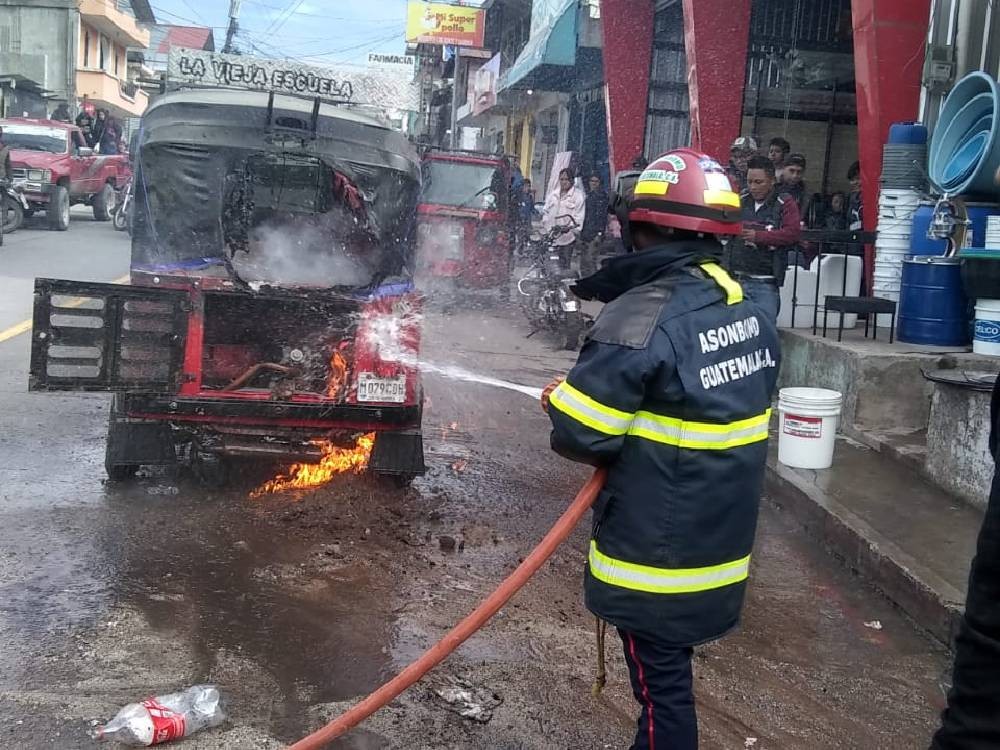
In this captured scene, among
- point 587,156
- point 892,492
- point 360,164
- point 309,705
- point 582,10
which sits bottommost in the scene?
point 309,705

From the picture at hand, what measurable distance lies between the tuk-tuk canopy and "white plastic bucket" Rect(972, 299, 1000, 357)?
390 centimetres

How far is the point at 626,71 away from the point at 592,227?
2.51m

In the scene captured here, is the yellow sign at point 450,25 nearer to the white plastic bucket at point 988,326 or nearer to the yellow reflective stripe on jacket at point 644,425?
the white plastic bucket at point 988,326

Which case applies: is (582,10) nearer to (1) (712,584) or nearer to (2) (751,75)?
(2) (751,75)

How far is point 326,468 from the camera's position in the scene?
5.97m

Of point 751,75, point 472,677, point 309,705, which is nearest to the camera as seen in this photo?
point 309,705

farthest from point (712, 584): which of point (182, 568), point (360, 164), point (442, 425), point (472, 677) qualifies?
point (442, 425)

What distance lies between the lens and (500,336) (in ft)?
41.7

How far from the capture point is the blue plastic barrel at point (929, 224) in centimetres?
724

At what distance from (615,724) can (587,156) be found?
2023 cm

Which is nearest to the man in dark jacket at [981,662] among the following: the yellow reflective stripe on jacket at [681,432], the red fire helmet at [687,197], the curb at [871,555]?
the yellow reflective stripe on jacket at [681,432]

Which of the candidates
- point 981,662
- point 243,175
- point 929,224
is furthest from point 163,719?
point 929,224

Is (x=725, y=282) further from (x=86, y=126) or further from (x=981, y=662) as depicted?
(x=86, y=126)

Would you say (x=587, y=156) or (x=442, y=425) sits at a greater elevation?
(x=587, y=156)
